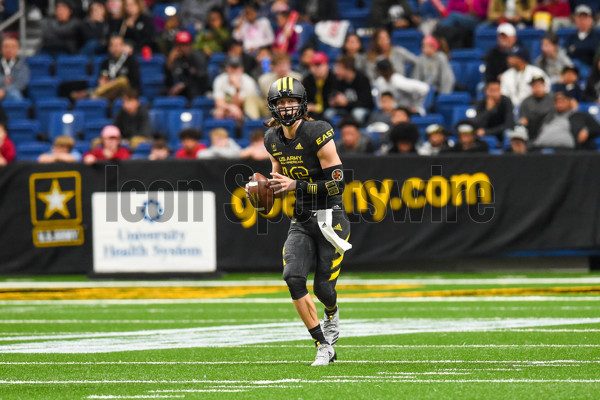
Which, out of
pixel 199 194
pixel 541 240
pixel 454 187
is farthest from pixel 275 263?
pixel 541 240

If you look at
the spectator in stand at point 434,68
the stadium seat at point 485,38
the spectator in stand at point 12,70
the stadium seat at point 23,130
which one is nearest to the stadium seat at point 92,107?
the stadium seat at point 23,130

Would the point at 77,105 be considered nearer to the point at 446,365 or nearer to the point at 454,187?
the point at 454,187

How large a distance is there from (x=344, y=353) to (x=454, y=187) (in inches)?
277

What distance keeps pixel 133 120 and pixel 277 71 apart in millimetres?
2591

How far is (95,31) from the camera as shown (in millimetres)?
21047

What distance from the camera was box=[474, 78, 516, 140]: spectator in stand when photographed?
53.6 feet

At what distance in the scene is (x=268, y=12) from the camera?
67.4 feet

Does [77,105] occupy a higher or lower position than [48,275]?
higher

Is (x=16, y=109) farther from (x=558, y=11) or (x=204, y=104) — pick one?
(x=558, y=11)

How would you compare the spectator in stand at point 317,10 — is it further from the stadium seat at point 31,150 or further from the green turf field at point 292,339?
the green turf field at point 292,339

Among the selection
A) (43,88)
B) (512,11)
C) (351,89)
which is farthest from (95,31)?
(512,11)

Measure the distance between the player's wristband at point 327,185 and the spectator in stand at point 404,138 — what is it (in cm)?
775

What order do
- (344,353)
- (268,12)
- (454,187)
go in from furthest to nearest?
(268,12), (454,187), (344,353)

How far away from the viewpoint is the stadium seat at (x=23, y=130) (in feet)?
61.9
